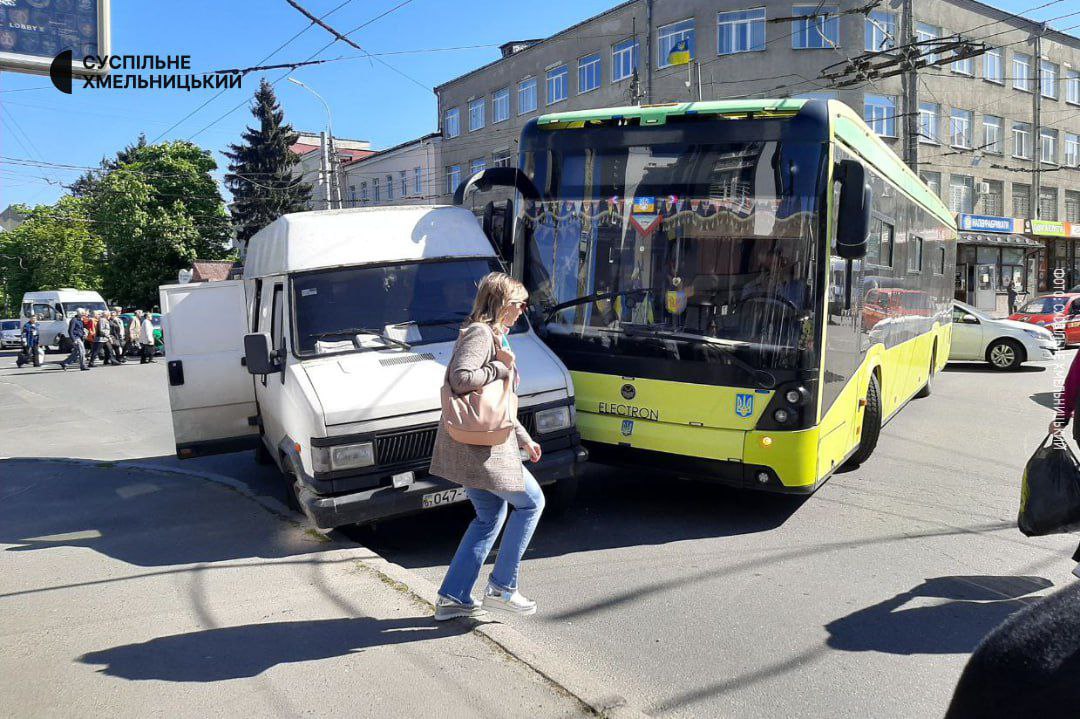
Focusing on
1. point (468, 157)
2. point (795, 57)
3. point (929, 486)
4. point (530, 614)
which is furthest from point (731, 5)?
point (530, 614)

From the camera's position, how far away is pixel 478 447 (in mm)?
4102

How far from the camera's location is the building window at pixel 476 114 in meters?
45.2

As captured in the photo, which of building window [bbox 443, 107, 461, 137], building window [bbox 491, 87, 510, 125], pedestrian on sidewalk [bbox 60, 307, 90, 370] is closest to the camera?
pedestrian on sidewalk [bbox 60, 307, 90, 370]

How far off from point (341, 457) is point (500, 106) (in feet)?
133

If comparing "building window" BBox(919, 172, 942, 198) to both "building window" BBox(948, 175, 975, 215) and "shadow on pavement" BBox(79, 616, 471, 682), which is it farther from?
"shadow on pavement" BBox(79, 616, 471, 682)

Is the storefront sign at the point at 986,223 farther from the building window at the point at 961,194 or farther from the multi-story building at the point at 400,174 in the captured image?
the multi-story building at the point at 400,174

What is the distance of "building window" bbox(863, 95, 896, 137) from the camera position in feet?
108

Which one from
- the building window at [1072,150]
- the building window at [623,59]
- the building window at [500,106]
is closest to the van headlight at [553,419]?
the building window at [623,59]

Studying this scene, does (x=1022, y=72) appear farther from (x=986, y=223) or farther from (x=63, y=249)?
(x=63, y=249)

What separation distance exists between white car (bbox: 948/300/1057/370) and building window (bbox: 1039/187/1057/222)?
28792 mm

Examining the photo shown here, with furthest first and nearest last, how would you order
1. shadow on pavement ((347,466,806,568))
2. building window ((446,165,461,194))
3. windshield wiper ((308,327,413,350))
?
building window ((446,165,461,194)) → windshield wiper ((308,327,413,350)) → shadow on pavement ((347,466,806,568))

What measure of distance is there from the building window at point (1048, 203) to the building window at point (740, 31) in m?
19.8

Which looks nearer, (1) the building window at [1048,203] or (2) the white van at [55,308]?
(2) the white van at [55,308]

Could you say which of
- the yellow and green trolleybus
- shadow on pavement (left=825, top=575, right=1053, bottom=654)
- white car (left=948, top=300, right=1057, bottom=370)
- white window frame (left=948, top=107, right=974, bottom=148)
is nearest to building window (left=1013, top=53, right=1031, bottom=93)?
white window frame (left=948, top=107, right=974, bottom=148)
